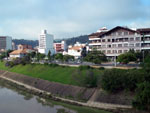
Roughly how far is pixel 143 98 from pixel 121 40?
30.2 metres

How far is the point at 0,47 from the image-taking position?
150 meters

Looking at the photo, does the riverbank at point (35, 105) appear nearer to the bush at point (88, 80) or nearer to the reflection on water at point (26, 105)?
the reflection on water at point (26, 105)

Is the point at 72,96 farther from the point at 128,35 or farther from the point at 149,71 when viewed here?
the point at 128,35

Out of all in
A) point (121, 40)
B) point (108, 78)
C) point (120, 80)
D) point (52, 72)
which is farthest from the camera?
point (121, 40)

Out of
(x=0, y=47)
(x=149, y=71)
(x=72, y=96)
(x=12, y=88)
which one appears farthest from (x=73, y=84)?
(x=0, y=47)

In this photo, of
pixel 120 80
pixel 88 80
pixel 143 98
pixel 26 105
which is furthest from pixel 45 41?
pixel 143 98

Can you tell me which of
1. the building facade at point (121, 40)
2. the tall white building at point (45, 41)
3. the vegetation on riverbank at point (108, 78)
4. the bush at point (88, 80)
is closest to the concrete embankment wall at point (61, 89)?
the bush at point (88, 80)

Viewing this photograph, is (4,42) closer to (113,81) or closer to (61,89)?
(61,89)

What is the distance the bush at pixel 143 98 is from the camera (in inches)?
701

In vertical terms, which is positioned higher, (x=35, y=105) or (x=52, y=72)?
(x=52, y=72)

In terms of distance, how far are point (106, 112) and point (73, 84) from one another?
10023 mm

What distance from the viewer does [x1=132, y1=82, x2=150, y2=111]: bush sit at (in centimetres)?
1781

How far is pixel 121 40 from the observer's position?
46.2 metres

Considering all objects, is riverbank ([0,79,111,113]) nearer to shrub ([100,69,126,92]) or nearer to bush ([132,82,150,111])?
shrub ([100,69,126,92])
